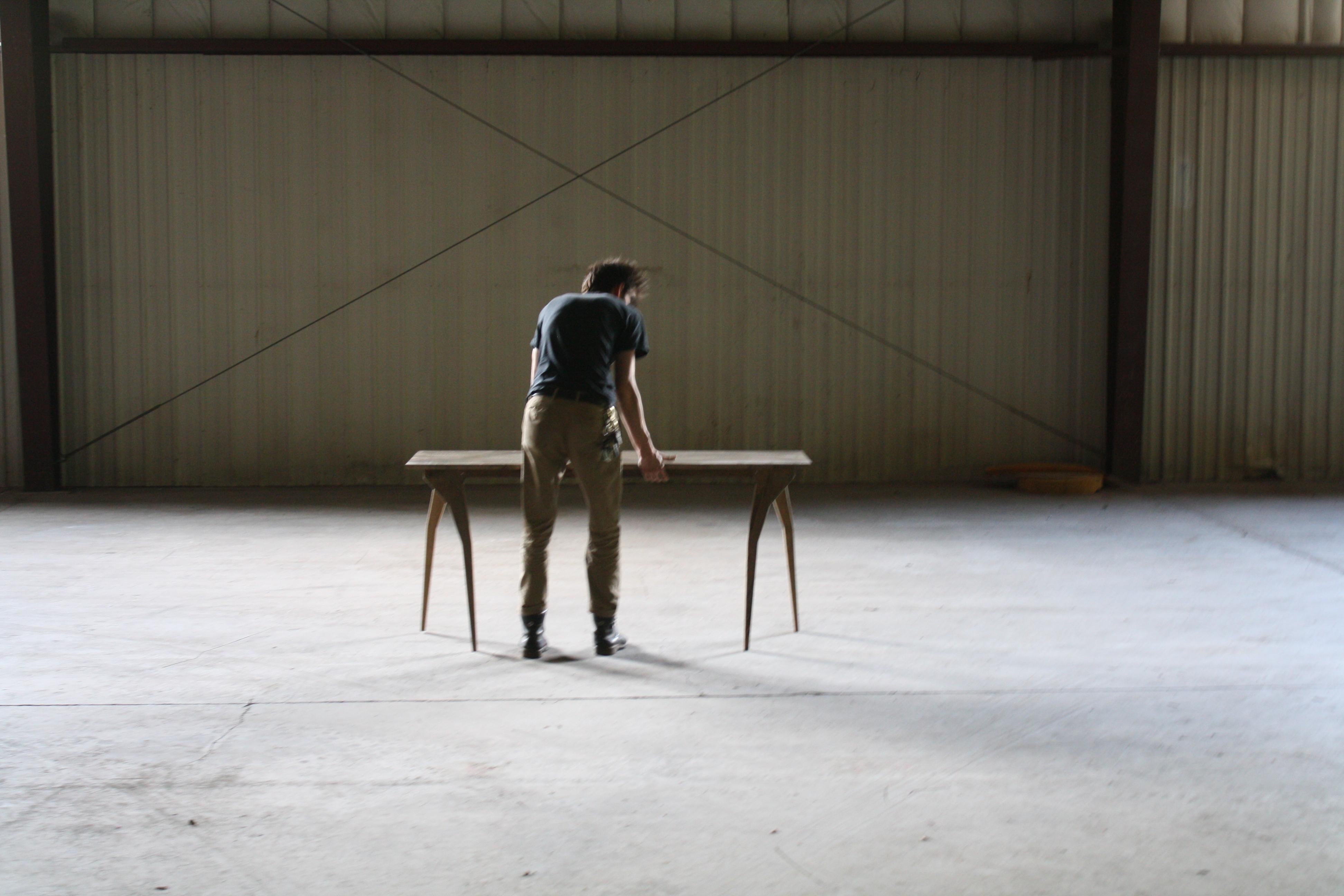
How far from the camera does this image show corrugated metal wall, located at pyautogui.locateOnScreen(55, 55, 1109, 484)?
1013 cm

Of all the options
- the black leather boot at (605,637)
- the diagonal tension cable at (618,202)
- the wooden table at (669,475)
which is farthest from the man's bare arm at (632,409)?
the diagonal tension cable at (618,202)

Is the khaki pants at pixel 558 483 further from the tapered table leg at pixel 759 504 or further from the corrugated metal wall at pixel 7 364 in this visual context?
the corrugated metal wall at pixel 7 364

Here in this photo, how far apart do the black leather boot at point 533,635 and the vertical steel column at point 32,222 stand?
282 inches

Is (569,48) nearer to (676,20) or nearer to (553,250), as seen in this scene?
(676,20)

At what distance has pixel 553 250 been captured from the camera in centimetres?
1030

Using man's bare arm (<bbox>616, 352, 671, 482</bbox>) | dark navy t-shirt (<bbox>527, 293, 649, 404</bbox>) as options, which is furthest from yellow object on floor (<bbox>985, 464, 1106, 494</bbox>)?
dark navy t-shirt (<bbox>527, 293, 649, 404</bbox>)

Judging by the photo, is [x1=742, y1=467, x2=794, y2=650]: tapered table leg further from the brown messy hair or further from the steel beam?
the steel beam

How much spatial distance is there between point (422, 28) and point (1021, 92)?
5.37m

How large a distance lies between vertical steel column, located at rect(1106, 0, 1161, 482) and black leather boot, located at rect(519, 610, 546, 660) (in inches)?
277

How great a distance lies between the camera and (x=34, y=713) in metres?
3.97

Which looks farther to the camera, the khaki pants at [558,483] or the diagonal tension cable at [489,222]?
the diagonal tension cable at [489,222]

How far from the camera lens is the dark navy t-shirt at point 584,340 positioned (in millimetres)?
4555

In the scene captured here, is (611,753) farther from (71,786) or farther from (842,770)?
(71,786)

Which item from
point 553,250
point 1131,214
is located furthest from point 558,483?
point 1131,214
